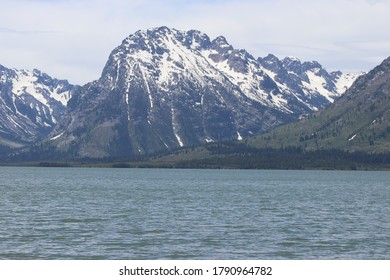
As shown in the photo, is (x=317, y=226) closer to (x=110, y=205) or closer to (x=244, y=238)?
(x=244, y=238)

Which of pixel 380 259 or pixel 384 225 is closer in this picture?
pixel 380 259

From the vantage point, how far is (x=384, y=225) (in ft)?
391

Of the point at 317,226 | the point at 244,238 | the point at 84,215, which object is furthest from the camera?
the point at 84,215

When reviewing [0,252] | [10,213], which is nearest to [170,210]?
[10,213]

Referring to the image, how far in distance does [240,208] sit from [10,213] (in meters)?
47.7
